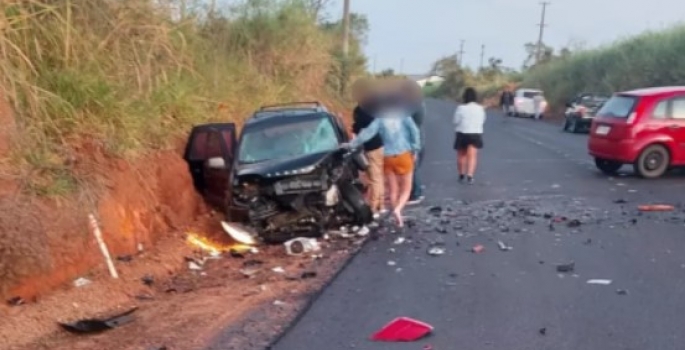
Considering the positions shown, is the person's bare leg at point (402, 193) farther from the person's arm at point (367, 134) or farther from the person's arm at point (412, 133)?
the person's arm at point (367, 134)

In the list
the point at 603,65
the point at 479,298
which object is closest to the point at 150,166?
the point at 479,298

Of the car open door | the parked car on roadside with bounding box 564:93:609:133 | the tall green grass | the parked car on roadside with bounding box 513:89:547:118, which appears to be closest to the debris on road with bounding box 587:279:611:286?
the car open door

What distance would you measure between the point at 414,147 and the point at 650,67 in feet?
113

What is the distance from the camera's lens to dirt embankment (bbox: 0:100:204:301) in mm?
9219

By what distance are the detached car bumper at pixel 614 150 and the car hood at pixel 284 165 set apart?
7910mm

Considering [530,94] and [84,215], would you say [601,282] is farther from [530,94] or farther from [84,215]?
[530,94]

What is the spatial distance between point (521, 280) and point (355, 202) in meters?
3.92

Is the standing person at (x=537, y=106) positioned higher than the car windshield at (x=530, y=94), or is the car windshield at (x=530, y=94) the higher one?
the car windshield at (x=530, y=94)

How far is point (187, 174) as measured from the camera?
14977mm

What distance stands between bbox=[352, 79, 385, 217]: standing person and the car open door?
1925 millimetres

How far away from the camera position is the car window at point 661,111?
1892cm

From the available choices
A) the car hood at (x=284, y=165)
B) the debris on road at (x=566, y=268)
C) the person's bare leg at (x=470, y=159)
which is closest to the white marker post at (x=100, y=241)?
the car hood at (x=284, y=165)

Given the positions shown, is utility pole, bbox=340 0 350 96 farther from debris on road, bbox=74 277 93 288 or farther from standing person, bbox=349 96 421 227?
debris on road, bbox=74 277 93 288

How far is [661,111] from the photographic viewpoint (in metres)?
19.0
